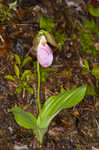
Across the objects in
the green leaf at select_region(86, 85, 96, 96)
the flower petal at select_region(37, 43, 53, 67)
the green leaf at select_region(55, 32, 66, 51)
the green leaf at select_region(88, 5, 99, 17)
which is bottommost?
the green leaf at select_region(86, 85, 96, 96)

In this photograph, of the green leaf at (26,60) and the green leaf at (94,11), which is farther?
the green leaf at (94,11)

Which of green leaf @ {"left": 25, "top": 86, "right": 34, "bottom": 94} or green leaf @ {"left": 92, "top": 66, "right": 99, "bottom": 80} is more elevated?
green leaf @ {"left": 92, "top": 66, "right": 99, "bottom": 80}

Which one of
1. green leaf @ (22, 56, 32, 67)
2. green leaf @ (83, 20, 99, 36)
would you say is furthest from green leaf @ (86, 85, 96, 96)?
green leaf @ (83, 20, 99, 36)

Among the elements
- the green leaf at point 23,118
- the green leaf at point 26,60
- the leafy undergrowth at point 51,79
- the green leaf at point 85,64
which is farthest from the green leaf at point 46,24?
the green leaf at point 23,118

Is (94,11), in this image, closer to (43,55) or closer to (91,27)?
(91,27)

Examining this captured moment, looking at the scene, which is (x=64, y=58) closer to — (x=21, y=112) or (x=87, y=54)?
(x=87, y=54)

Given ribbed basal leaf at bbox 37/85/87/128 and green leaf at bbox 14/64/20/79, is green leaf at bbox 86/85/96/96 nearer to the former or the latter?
ribbed basal leaf at bbox 37/85/87/128

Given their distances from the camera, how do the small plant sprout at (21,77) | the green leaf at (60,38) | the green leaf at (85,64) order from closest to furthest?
the small plant sprout at (21,77) → the green leaf at (85,64) → the green leaf at (60,38)

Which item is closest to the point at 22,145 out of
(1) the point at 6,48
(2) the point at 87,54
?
(1) the point at 6,48

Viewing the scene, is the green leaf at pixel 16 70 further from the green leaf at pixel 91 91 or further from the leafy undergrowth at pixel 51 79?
the green leaf at pixel 91 91
